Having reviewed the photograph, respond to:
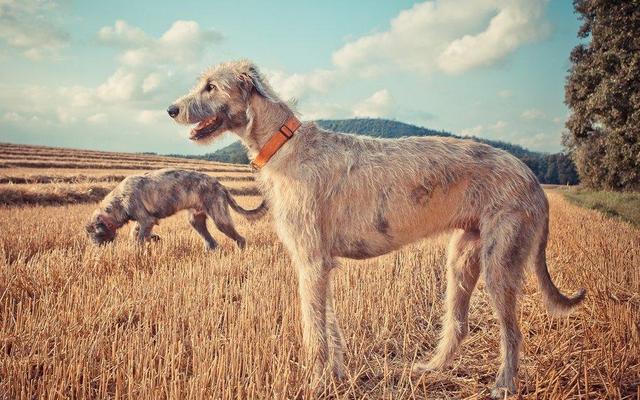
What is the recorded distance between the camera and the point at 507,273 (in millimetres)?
3127

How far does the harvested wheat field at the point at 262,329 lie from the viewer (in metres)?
2.92

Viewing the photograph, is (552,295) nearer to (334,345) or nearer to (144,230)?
(334,345)

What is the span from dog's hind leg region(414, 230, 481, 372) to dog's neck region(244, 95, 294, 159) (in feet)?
6.53

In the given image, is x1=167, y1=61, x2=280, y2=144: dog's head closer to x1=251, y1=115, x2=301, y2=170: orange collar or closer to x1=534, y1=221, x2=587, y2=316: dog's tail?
x1=251, y1=115, x2=301, y2=170: orange collar

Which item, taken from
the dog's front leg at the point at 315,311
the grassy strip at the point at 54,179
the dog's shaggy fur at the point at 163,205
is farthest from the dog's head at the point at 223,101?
the grassy strip at the point at 54,179

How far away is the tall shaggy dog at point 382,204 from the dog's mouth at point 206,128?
0.06m

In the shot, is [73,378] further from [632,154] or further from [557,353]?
[632,154]

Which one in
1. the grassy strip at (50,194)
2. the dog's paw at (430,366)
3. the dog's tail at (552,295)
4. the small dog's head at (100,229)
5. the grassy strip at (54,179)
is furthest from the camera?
the grassy strip at (54,179)

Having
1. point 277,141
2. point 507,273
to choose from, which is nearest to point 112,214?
point 277,141

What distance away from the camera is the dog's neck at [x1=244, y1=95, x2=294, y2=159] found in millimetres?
3551

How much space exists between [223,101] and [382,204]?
174 centimetres

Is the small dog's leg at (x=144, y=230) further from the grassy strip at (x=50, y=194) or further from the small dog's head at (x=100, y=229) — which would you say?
the grassy strip at (x=50, y=194)

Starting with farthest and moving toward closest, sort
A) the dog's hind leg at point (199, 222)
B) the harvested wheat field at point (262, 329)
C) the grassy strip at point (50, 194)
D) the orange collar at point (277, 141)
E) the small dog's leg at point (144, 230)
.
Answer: the grassy strip at point (50, 194)
the dog's hind leg at point (199, 222)
the small dog's leg at point (144, 230)
the orange collar at point (277, 141)
the harvested wheat field at point (262, 329)

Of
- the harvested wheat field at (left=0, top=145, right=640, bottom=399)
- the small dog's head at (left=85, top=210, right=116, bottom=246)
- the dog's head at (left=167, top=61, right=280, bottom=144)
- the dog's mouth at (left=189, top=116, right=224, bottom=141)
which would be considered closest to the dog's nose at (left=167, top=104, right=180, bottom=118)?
the dog's head at (left=167, top=61, right=280, bottom=144)
